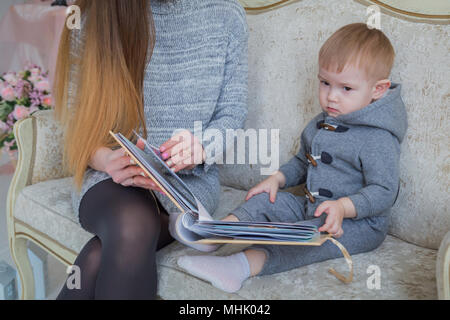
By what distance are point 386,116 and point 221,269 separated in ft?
1.72

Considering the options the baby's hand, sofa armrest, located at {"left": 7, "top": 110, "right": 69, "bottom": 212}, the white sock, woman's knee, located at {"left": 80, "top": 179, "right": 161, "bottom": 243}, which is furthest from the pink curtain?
the baby's hand

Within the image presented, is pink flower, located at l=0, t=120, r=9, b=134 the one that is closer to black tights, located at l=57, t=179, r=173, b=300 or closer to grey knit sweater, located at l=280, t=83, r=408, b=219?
black tights, located at l=57, t=179, r=173, b=300

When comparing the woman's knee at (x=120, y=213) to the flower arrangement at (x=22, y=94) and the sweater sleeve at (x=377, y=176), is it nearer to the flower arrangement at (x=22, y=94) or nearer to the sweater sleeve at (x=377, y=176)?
the sweater sleeve at (x=377, y=176)

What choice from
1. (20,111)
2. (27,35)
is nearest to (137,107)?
(20,111)

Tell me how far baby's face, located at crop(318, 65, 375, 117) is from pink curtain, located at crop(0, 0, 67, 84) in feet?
7.40

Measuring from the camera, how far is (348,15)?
1146 mm

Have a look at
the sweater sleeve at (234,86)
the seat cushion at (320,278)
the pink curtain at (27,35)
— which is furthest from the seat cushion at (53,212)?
the pink curtain at (27,35)

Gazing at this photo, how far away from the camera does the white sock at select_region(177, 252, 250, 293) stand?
2.72 feet

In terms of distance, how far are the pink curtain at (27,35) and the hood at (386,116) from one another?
2.34 m

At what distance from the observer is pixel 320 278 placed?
0.85 m

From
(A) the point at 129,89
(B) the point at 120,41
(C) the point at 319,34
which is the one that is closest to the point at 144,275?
(A) the point at 129,89

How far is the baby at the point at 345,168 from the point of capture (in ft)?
2.90

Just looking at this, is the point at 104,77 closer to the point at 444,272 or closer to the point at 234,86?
the point at 234,86

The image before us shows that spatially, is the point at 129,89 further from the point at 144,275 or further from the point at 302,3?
the point at 302,3
